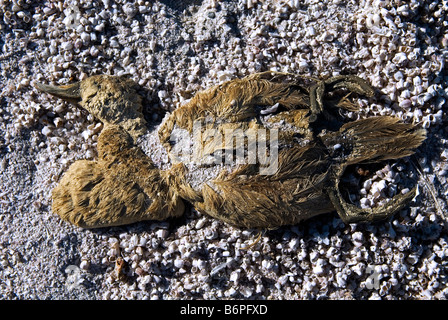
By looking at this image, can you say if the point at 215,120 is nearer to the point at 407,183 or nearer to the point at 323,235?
the point at 323,235

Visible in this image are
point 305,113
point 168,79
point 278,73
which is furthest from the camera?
point 168,79

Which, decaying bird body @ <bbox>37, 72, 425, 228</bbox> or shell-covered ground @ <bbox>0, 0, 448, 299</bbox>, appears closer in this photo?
decaying bird body @ <bbox>37, 72, 425, 228</bbox>

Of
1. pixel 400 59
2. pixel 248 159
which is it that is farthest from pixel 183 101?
pixel 400 59

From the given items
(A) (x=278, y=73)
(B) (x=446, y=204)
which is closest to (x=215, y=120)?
(A) (x=278, y=73)

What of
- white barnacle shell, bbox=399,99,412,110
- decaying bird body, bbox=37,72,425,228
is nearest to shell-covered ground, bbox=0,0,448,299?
white barnacle shell, bbox=399,99,412,110

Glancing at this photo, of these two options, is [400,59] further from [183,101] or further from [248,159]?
[183,101]

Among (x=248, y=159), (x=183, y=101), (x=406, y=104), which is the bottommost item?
(x=248, y=159)

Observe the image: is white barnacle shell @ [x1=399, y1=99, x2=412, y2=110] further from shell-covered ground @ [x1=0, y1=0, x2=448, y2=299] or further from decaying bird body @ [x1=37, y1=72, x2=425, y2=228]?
decaying bird body @ [x1=37, y1=72, x2=425, y2=228]
